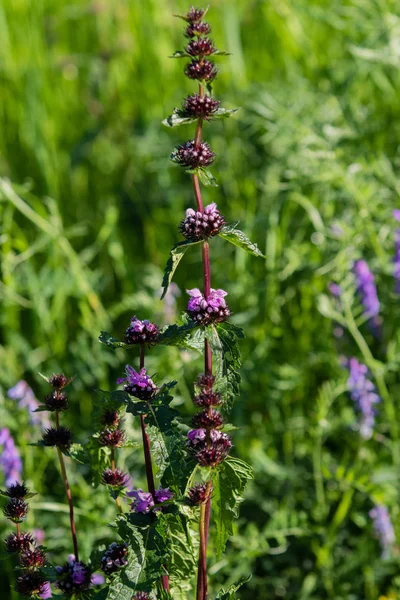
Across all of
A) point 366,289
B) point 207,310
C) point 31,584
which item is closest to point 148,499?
point 31,584

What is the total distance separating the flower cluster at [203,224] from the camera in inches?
51.3

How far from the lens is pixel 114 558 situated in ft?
4.48

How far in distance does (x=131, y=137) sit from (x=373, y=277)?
158 cm

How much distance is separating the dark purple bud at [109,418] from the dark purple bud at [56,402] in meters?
0.06

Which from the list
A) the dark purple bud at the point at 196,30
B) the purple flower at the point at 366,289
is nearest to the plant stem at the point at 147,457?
the dark purple bud at the point at 196,30

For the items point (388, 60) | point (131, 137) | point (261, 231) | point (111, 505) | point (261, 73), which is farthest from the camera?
point (261, 73)

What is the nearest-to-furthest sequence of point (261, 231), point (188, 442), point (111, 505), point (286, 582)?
point (188, 442) < point (111, 505) < point (286, 582) < point (261, 231)

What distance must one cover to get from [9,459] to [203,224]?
1.27 meters

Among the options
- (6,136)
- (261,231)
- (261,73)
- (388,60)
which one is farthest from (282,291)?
(6,136)

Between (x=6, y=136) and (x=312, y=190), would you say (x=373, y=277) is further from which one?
(x=6, y=136)

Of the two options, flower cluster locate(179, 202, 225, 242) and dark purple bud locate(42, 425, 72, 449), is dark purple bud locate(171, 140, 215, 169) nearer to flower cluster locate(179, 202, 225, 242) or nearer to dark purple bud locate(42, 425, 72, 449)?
flower cluster locate(179, 202, 225, 242)

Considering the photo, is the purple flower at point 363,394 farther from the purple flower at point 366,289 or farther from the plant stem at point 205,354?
the plant stem at point 205,354

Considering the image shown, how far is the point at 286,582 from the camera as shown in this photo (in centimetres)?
248

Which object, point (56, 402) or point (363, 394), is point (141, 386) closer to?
point (56, 402)
